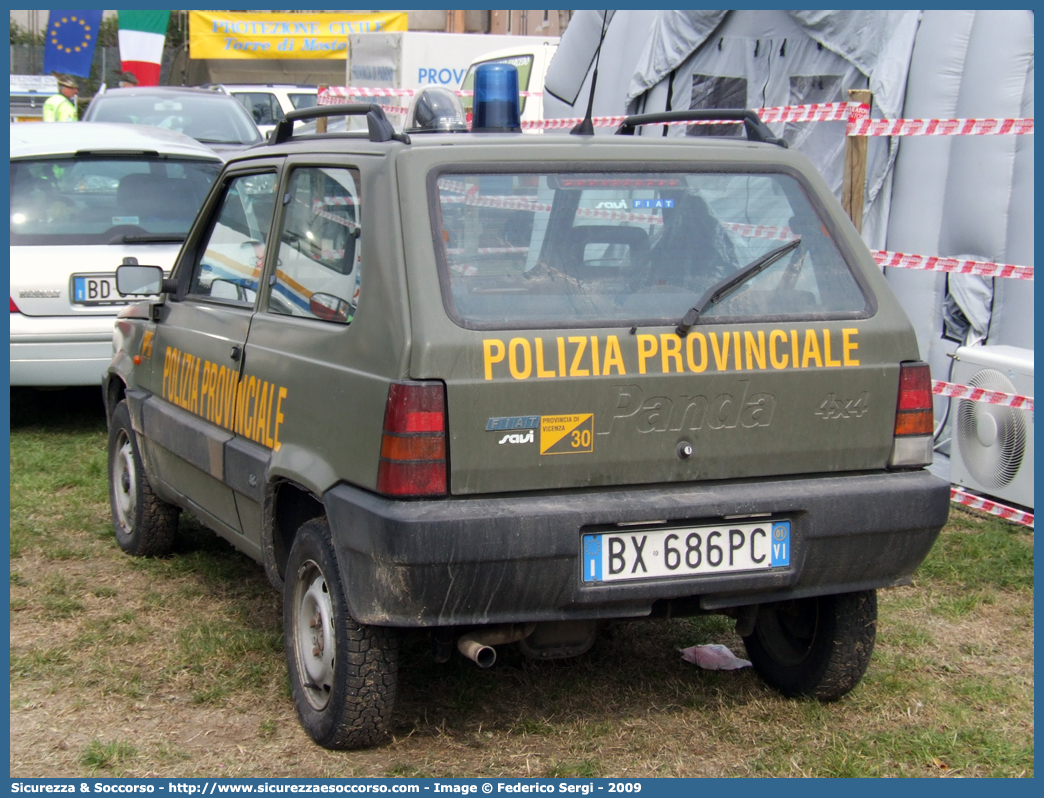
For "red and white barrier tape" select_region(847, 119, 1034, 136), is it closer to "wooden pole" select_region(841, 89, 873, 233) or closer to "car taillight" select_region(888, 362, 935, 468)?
"wooden pole" select_region(841, 89, 873, 233)

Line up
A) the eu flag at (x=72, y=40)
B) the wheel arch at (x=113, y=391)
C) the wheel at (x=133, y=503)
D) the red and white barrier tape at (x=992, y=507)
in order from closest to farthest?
the wheel at (x=133, y=503) < the wheel arch at (x=113, y=391) < the red and white barrier tape at (x=992, y=507) < the eu flag at (x=72, y=40)

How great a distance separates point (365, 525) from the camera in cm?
299

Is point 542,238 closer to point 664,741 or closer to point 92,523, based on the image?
point 664,741

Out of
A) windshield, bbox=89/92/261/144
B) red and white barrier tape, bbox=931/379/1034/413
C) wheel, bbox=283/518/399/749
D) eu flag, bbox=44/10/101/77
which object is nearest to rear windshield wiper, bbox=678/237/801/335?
wheel, bbox=283/518/399/749

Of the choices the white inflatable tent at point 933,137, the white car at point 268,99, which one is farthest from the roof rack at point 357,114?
the white car at point 268,99

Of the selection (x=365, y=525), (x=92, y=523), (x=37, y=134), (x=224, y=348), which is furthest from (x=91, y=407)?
(x=365, y=525)

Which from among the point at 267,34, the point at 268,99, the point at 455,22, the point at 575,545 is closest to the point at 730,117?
the point at 575,545

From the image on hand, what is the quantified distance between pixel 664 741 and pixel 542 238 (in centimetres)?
154

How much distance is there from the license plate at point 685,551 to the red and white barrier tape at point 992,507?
2726 mm

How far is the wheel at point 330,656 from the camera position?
321 cm

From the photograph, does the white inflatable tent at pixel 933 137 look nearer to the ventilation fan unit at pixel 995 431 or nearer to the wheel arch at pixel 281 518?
the ventilation fan unit at pixel 995 431

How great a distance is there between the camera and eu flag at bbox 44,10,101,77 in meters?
26.6

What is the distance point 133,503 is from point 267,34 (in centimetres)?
2118

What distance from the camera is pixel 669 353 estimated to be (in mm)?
3154
